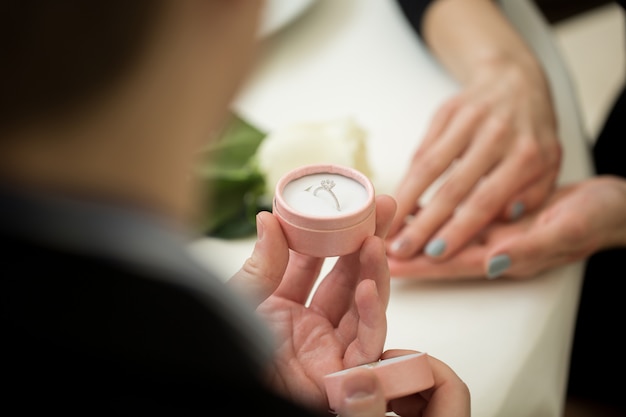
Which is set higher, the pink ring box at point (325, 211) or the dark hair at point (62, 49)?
the dark hair at point (62, 49)

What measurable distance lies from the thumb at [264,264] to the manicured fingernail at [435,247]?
0.63 feet

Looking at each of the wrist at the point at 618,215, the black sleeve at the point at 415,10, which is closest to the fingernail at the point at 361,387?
the wrist at the point at 618,215

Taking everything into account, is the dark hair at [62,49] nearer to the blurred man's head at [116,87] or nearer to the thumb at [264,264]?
the blurred man's head at [116,87]

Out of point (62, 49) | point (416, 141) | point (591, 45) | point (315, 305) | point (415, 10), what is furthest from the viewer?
point (591, 45)

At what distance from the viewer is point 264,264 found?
43 cm

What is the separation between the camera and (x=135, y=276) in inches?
11.7

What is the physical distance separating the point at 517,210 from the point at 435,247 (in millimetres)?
98

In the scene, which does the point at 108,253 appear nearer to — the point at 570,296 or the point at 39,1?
the point at 39,1

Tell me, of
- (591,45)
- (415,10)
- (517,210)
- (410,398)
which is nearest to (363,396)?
(410,398)

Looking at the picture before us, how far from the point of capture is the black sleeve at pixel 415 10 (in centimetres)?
84

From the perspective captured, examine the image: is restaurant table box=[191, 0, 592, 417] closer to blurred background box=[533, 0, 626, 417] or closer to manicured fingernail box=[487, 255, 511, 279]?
manicured fingernail box=[487, 255, 511, 279]

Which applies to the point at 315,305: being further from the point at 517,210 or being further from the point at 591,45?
the point at 591,45

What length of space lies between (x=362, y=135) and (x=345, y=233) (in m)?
0.25

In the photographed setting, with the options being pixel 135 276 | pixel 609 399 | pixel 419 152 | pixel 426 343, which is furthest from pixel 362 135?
pixel 609 399
